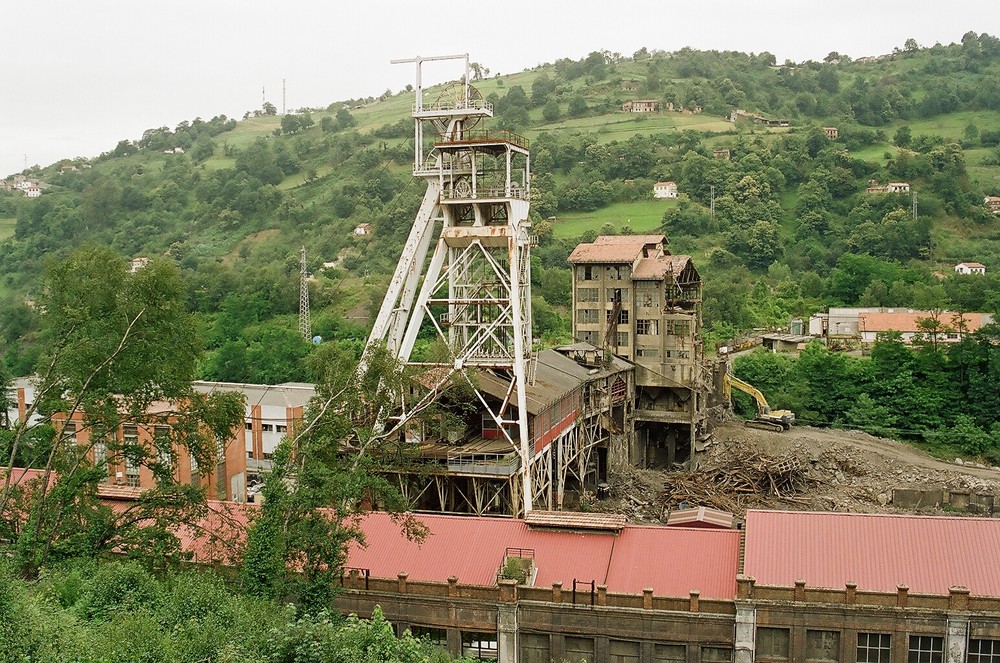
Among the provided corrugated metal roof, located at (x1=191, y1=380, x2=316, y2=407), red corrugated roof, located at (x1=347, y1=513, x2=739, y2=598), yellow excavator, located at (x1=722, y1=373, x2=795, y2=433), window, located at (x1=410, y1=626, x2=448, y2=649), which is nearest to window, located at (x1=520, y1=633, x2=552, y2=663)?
red corrugated roof, located at (x1=347, y1=513, x2=739, y2=598)

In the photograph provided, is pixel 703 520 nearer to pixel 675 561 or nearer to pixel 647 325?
pixel 675 561

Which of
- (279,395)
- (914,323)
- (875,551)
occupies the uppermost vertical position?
(914,323)

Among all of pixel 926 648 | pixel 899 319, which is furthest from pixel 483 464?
pixel 899 319

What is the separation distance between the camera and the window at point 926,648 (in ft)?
78.2

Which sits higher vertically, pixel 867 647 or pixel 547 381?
pixel 547 381

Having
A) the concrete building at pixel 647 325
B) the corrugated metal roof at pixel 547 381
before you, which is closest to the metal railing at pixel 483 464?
the corrugated metal roof at pixel 547 381

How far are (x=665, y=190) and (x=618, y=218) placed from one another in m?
9.94

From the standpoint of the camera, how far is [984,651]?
23.7 metres

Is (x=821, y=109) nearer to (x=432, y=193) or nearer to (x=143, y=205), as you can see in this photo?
(x=143, y=205)

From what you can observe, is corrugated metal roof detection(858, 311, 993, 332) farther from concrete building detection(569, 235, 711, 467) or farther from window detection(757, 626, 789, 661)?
window detection(757, 626, 789, 661)

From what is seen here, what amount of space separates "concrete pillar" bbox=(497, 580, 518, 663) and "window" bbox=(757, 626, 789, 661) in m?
6.45

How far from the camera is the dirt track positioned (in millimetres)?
46656

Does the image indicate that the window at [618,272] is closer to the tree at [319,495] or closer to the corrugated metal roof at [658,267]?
the corrugated metal roof at [658,267]

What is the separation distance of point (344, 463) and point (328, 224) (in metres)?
94.3
